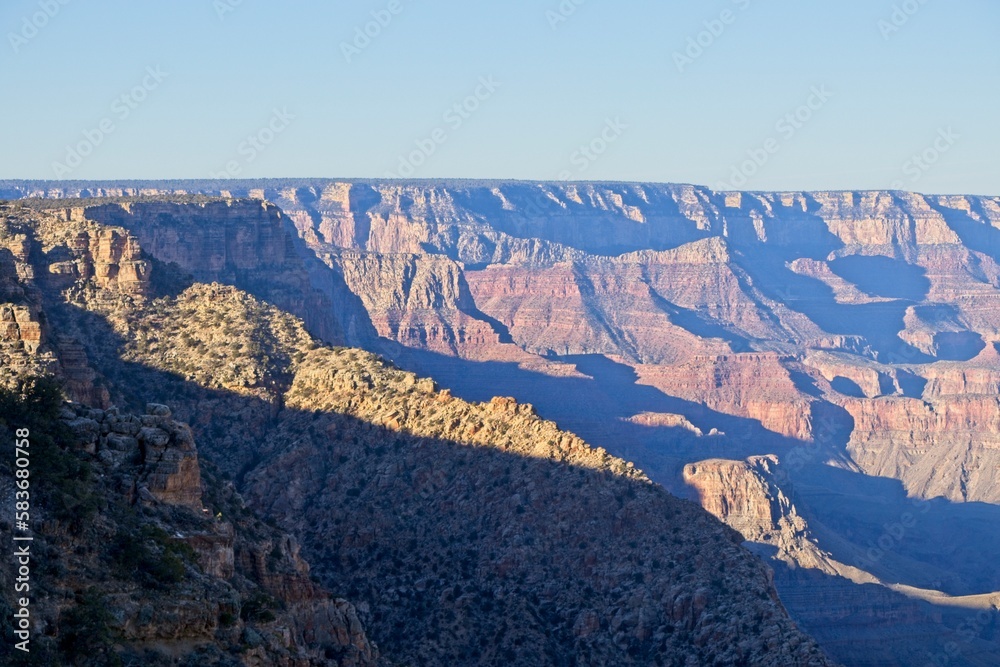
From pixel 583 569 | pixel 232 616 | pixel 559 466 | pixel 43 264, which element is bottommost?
pixel 232 616

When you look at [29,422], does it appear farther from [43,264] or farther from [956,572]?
[956,572]

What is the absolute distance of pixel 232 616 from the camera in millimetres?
34312

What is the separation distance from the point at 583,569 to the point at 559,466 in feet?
16.2

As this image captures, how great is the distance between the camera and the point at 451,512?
57.2 m

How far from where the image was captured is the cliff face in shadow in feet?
166

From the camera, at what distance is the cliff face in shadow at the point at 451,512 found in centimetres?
5072

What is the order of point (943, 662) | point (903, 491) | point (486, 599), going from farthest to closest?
point (903, 491)
point (943, 662)
point (486, 599)

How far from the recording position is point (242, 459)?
63.1 meters

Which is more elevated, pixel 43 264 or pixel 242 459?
pixel 43 264

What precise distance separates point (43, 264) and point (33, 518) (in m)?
44.8

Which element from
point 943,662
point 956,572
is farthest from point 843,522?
point 943,662

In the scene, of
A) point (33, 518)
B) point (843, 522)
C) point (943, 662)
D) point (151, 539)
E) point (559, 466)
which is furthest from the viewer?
point (843, 522)

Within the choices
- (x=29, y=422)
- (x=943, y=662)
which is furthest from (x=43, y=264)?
(x=943, y=662)

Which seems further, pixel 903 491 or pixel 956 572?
pixel 903 491
